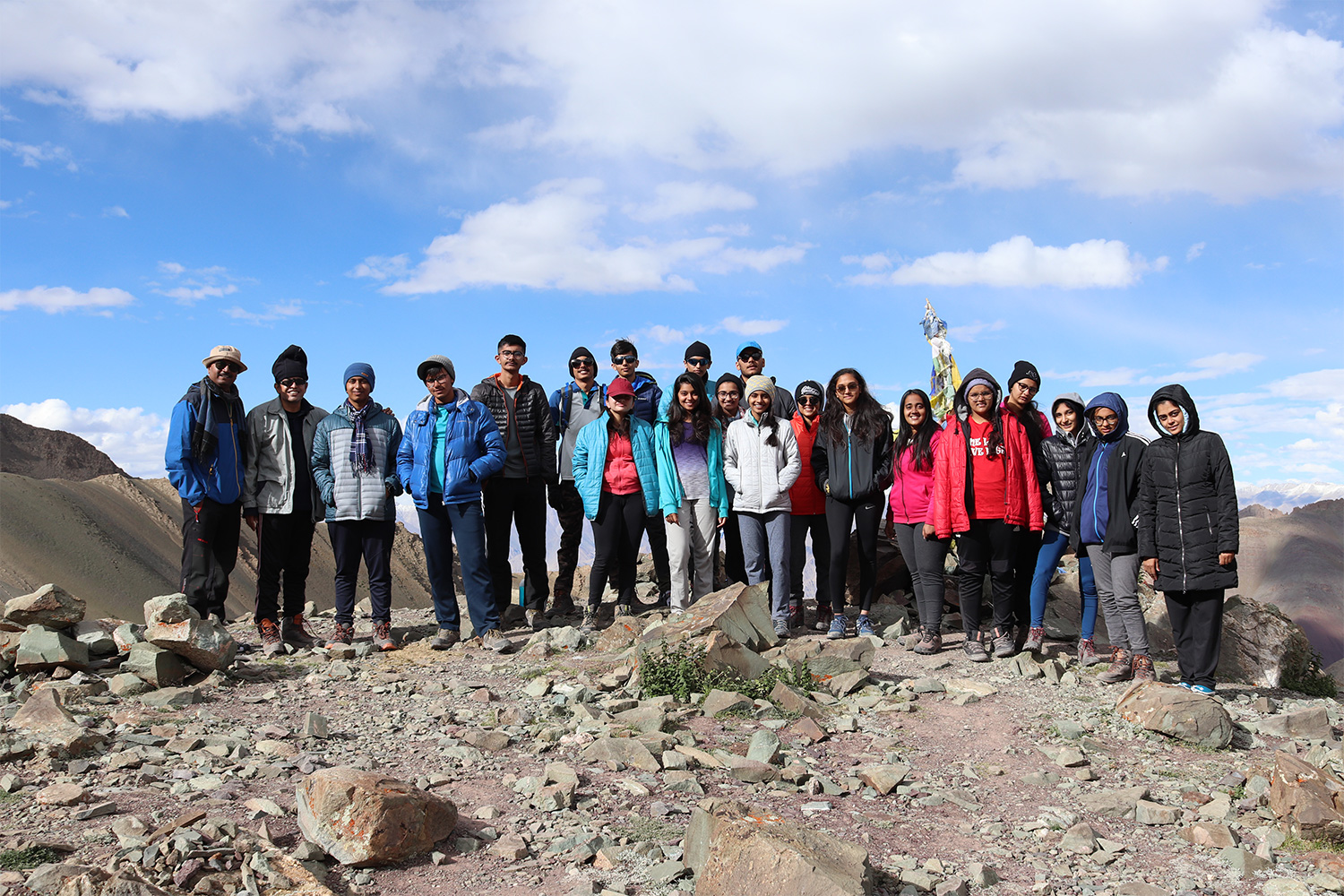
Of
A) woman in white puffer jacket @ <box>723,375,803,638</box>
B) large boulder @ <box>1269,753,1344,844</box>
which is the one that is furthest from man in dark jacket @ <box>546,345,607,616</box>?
large boulder @ <box>1269,753,1344,844</box>

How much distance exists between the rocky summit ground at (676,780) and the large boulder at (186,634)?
15 centimetres

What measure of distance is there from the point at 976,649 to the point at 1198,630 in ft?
5.23

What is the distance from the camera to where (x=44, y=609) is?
22.4 ft

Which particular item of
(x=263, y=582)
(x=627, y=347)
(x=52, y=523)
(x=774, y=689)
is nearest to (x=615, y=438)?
(x=627, y=347)

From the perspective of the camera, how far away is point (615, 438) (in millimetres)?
7527

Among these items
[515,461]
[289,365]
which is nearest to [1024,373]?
[515,461]

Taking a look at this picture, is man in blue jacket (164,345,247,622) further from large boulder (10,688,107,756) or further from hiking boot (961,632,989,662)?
hiking boot (961,632,989,662)

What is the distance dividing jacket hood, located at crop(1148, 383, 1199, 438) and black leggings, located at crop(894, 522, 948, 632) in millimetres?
1746

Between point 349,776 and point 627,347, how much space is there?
4803 millimetres

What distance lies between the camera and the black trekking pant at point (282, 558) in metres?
7.27

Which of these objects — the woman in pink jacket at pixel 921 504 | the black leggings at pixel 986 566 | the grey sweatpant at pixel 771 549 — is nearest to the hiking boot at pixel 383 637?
the grey sweatpant at pixel 771 549

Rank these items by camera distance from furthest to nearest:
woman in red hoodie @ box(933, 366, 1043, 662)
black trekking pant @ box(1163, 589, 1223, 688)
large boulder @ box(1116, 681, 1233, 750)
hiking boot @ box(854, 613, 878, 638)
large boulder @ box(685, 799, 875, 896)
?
hiking boot @ box(854, 613, 878, 638) < woman in red hoodie @ box(933, 366, 1043, 662) < black trekking pant @ box(1163, 589, 1223, 688) < large boulder @ box(1116, 681, 1233, 750) < large boulder @ box(685, 799, 875, 896)

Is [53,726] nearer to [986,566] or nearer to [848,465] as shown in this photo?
[848,465]

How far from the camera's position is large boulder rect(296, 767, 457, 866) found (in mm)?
3570
